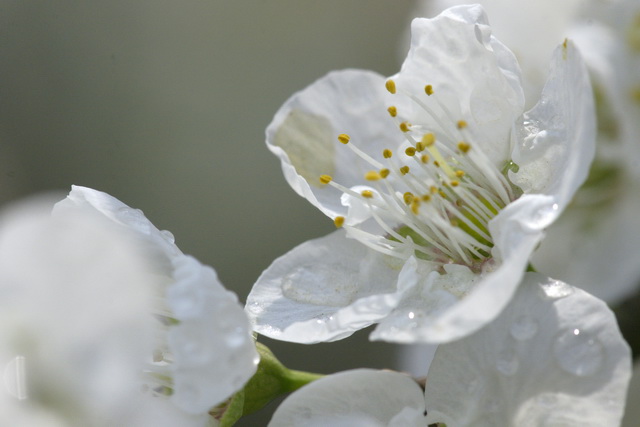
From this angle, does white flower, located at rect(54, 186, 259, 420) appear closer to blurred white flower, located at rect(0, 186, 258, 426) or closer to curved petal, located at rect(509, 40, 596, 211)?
blurred white flower, located at rect(0, 186, 258, 426)

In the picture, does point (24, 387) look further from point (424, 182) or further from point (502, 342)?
point (424, 182)

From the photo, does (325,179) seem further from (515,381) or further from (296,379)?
(515,381)

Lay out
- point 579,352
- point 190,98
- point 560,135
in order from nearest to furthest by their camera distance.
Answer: point 579,352 → point 560,135 → point 190,98

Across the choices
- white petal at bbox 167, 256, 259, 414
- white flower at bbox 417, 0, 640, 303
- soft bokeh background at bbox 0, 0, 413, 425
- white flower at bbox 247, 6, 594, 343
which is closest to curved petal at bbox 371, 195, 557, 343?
white flower at bbox 247, 6, 594, 343

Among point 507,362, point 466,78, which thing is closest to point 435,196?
point 466,78

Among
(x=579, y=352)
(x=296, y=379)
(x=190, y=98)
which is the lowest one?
(x=190, y=98)

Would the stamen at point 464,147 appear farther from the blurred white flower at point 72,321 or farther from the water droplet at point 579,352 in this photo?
the blurred white flower at point 72,321
